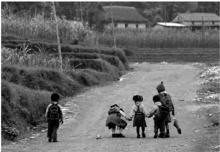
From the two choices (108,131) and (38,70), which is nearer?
(108,131)

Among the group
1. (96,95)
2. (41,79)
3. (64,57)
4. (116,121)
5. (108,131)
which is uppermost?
(64,57)

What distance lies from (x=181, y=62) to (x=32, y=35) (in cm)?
1753

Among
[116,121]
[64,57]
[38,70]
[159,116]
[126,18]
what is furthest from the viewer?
[126,18]

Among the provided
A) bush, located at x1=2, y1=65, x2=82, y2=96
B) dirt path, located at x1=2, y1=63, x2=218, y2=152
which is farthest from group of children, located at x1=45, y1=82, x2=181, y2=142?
bush, located at x1=2, y1=65, x2=82, y2=96

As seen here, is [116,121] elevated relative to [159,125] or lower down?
elevated

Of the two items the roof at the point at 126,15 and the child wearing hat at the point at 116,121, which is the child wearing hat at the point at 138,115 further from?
the roof at the point at 126,15

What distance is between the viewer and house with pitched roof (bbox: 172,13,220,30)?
7712 cm

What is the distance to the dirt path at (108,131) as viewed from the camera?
13000 mm

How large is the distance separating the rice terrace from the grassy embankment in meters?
0.04

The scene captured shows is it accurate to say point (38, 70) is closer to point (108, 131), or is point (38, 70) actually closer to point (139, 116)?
point (108, 131)

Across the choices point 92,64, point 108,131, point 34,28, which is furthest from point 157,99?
point 34,28

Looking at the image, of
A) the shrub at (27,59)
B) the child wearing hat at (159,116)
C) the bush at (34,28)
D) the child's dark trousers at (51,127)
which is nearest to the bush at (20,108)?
the child's dark trousers at (51,127)

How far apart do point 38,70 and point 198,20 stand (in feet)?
187

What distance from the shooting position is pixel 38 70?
24.5m
